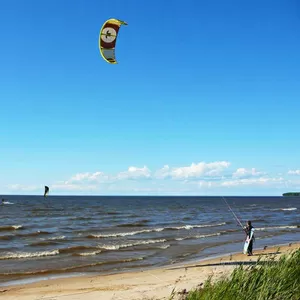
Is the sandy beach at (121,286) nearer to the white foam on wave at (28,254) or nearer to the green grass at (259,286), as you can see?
the green grass at (259,286)

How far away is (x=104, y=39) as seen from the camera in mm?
10070

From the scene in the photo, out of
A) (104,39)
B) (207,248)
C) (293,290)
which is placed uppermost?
(104,39)

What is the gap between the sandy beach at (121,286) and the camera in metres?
10.8

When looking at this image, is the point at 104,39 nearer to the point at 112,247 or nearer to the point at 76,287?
the point at 76,287

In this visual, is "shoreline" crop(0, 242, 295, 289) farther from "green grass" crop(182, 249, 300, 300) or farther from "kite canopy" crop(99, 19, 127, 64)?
"green grass" crop(182, 249, 300, 300)

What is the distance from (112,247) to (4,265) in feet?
21.5

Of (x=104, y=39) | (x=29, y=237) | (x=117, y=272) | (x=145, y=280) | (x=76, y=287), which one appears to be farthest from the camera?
(x=29, y=237)

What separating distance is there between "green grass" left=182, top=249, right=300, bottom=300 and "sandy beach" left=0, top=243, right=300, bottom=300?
230 centimetres

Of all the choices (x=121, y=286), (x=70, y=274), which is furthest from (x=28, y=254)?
(x=121, y=286)

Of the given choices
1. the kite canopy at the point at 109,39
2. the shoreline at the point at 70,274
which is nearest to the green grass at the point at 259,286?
the kite canopy at the point at 109,39

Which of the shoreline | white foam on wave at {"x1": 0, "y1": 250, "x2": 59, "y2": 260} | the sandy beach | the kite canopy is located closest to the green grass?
the sandy beach

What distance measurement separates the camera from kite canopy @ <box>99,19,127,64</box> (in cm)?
992

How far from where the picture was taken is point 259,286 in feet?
22.0

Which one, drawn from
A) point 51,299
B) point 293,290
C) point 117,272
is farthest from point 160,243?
point 293,290
